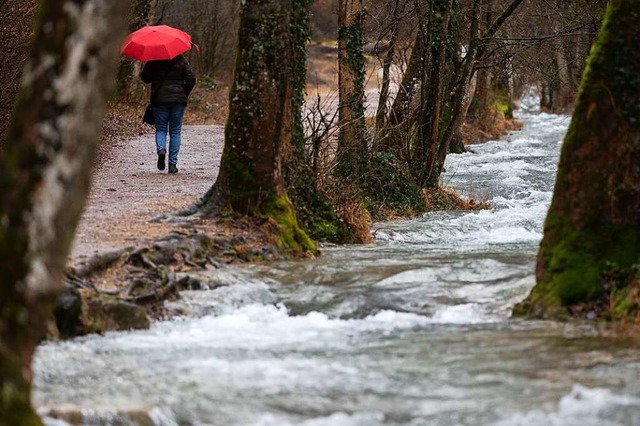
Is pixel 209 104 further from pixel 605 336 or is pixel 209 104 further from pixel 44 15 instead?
pixel 44 15

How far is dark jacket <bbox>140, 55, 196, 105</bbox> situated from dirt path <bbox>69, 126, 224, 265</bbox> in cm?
134

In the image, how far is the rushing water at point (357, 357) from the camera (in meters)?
6.62

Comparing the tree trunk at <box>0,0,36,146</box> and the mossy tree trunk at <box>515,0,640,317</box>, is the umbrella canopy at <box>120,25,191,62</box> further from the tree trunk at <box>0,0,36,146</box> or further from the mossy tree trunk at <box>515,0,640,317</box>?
the mossy tree trunk at <box>515,0,640,317</box>

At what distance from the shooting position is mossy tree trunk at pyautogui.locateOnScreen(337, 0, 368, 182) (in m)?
19.2

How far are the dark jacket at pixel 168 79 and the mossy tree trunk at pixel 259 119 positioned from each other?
586 cm

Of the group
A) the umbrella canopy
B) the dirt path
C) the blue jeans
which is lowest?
the dirt path

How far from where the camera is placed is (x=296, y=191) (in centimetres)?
1511

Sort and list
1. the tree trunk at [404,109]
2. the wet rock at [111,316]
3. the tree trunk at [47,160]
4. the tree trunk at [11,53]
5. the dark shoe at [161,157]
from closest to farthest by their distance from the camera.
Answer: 1. the tree trunk at [47,160]
2. the wet rock at [111,316]
3. the tree trunk at [11,53]
4. the dark shoe at [161,157]
5. the tree trunk at [404,109]

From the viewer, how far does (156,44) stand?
18422mm

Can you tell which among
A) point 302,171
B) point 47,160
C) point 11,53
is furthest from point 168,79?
point 47,160

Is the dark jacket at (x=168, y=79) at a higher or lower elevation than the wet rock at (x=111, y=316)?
higher

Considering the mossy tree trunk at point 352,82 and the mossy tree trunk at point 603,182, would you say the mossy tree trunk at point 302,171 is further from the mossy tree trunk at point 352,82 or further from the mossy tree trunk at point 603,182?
the mossy tree trunk at point 603,182

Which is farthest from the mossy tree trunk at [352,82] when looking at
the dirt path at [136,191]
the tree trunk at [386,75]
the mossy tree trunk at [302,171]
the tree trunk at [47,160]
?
the tree trunk at [47,160]

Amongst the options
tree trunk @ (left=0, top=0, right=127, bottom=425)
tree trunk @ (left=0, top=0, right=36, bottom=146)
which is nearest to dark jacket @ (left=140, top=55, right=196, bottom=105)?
tree trunk @ (left=0, top=0, right=36, bottom=146)
